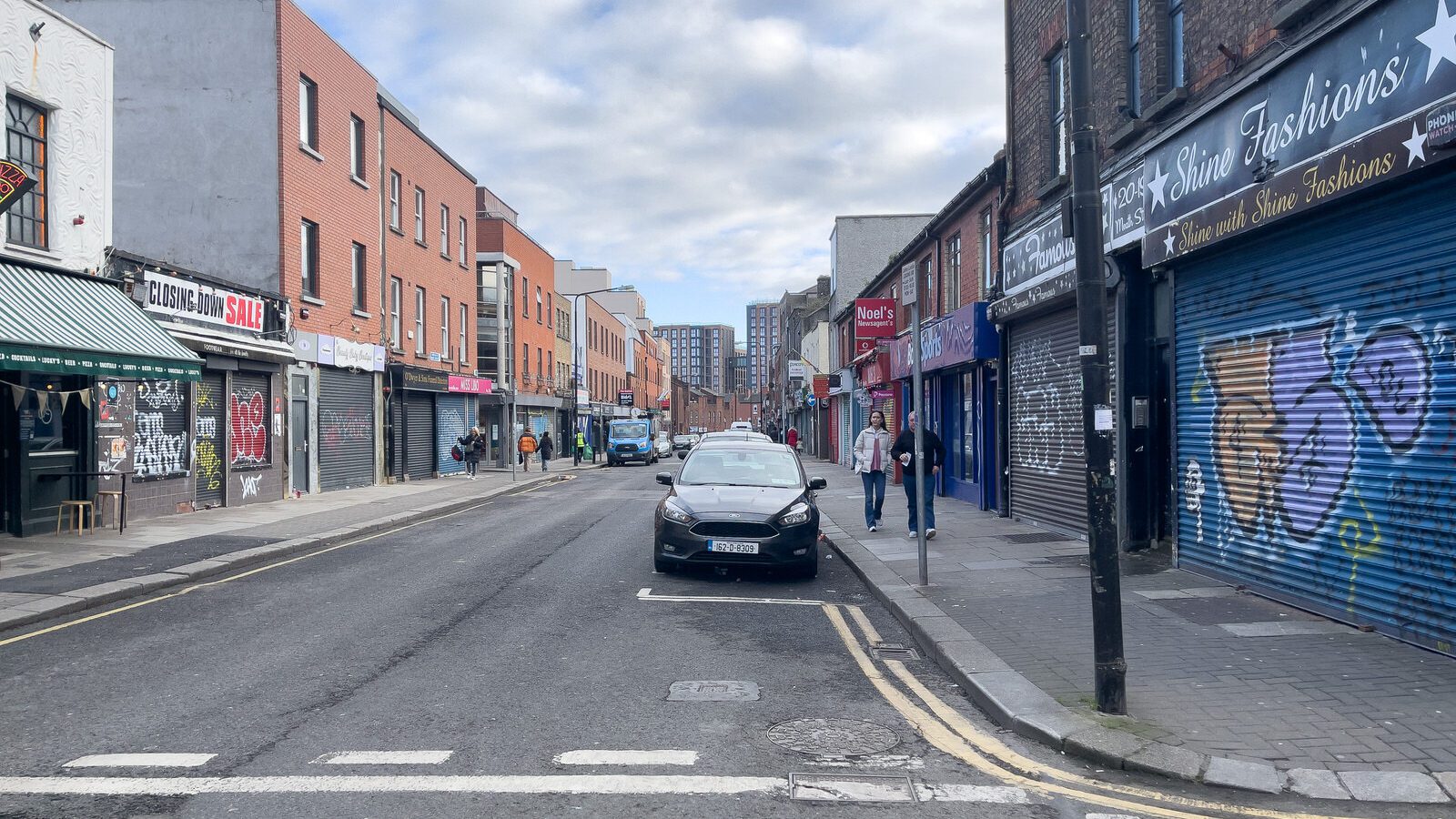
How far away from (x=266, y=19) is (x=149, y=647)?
58.5ft

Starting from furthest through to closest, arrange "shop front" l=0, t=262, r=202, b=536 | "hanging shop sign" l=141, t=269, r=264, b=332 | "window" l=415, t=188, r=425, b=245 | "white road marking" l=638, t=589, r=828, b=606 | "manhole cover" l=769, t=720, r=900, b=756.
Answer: "window" l=415, t=188, r=425, b=245 → "hanging shop sign" l=141, t=269, r=264, b=332 → "shop front" l=0, t=262, r=202, b=536 → "white road marking" l=638, t=589, r=828, b=606 → "manhole cover" l=769, t=720, r=900, b=756

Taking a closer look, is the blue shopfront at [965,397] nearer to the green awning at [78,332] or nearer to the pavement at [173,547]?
the pavement at [173,547]

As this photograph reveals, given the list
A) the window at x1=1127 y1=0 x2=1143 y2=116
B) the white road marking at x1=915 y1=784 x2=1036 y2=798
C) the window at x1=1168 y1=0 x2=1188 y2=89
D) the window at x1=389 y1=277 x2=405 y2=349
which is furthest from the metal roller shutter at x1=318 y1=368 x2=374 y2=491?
the white road marking at x1=915 y1=784 x2=1036 y2=798

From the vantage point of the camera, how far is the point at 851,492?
2370 cm

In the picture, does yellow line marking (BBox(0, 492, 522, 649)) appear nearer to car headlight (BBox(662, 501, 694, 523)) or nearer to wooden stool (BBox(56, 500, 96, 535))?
wooden stool (BBox(56, 500, 96, 535))

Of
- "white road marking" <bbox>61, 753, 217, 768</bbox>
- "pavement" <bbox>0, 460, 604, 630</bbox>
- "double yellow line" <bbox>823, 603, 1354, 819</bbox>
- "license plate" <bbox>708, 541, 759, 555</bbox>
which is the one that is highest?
"license plate" <bbox>708, 541, 759, 555</bbox>

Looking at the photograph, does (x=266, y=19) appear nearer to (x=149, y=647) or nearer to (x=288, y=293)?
(x=288, y=293)

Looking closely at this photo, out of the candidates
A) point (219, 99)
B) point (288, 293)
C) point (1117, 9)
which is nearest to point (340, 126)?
point (219, 99)

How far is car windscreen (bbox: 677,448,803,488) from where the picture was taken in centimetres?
1171

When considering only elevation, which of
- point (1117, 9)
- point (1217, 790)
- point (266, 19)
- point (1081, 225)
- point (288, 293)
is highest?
point (266, 19)

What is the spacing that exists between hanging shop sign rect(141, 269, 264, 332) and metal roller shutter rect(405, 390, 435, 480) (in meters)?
8.92

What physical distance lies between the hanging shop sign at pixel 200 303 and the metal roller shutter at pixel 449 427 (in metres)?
11.6

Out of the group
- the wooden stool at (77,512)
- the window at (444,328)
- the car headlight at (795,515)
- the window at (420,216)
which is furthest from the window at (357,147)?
the car headlight at (795,515)

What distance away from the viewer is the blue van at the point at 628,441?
46.0 meters
